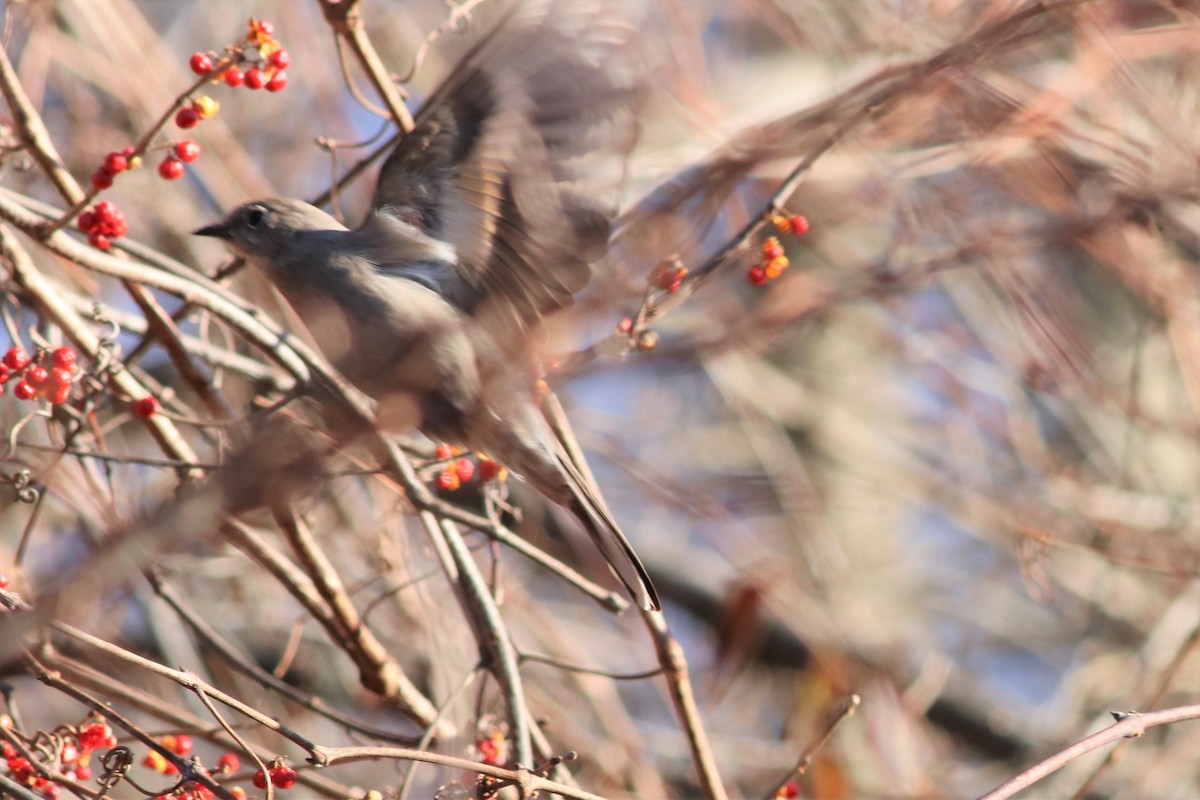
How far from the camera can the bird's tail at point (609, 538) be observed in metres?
2.56

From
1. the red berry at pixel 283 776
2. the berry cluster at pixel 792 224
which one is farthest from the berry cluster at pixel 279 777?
the berry cluster at pixel 792 224

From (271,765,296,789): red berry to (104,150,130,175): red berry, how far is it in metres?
1.10

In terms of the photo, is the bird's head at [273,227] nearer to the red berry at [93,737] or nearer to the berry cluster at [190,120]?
the berry cluster at [190,120]

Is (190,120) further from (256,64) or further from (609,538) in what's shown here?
(609,538)

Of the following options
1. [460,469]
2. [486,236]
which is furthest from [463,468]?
[486,236]

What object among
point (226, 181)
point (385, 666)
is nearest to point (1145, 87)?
point (385, 666)

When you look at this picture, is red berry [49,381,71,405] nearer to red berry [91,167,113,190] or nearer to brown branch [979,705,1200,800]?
red berry [91,167,113,190]

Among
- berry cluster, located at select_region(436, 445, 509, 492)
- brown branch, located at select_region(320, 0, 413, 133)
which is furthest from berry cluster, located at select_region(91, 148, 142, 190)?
berry cluster, located at select_region(436, 445, 509, 492)

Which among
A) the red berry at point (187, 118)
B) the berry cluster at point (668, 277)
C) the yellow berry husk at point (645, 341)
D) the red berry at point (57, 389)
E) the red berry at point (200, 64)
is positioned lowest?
the red berry at point (57, 389)

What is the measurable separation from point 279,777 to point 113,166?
1.13 metres

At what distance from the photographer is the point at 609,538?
2.69m

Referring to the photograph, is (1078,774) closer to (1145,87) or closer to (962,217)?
(962,217)

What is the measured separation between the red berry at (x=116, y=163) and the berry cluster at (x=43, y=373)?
34cm

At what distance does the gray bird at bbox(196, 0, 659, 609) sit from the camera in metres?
2.49
